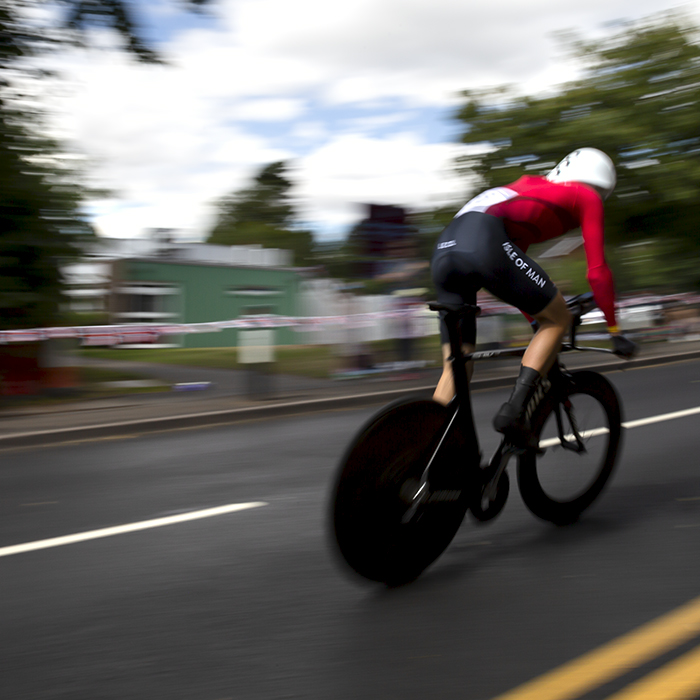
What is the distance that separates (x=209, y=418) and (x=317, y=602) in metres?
6.22

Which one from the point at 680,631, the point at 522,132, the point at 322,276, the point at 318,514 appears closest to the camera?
the point at 680,631

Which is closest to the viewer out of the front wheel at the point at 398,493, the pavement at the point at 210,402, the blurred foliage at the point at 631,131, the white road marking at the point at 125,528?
the front wheel at the point at 398,493

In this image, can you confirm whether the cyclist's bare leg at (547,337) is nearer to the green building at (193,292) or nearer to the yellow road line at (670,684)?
the yellow road line at (670,684)

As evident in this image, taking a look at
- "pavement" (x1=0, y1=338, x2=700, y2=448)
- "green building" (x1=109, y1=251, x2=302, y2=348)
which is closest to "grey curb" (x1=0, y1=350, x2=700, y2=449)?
"pavement" (x1=0, y1=338, x2=700, y2=448)

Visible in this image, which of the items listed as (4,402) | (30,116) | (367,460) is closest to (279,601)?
(367,460)

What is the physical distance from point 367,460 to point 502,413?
2.38 feet

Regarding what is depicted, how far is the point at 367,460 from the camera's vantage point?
3.36 meters

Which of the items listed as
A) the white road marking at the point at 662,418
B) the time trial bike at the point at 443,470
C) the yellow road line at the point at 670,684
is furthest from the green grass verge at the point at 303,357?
the yellow road line at the point at 670,684

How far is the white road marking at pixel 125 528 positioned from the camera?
440cm

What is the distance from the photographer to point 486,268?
3607mm

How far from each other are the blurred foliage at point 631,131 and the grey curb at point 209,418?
38.2 feet

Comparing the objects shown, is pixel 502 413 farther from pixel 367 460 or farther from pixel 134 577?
pixel 134 577

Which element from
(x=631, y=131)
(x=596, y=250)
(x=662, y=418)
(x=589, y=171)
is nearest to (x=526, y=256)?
(x=596, y=250)

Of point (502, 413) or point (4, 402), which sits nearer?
point (502, 413)
